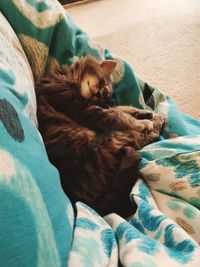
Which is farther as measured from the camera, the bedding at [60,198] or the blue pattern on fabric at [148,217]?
the blue pattern on fabric at [148,217]

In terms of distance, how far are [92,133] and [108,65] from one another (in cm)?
42

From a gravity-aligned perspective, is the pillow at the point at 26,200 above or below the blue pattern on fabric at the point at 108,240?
above

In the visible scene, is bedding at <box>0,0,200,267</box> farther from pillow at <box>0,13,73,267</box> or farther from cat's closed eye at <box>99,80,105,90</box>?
cat's closed eye at <box>99,80,105,90</box>

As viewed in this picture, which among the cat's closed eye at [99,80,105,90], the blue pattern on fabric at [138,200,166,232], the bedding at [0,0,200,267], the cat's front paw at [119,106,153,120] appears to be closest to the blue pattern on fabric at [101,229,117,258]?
the bedding at [0,0,200,267]

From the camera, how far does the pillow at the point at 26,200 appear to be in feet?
1.36

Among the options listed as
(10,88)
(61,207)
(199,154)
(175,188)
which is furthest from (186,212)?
(10,88)

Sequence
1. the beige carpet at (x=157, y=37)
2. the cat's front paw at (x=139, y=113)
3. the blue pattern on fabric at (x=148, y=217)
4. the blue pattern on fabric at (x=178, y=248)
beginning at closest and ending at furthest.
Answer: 1. the blue pattern on fabric at (x=178, y=248)
2. the blue pattern on fabric at (x=148, y=217)
3. the cat's front paw at (x=139, y=113)
4. the beige carpet at (x=157, y=37)

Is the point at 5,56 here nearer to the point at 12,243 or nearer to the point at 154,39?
the point at 12,243

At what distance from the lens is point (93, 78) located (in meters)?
1.21

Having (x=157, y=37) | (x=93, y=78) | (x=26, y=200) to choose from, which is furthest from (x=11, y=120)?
(x=157, y=37)

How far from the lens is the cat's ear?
1.21 meters

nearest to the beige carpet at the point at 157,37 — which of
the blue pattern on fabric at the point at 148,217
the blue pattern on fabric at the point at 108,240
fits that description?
the blue pattern on fabric at the point at 148,217

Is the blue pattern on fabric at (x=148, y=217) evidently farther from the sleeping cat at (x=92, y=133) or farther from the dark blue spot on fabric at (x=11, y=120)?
the dark blue spot on fabric at (x=11, y=120)

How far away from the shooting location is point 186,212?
712 mm
